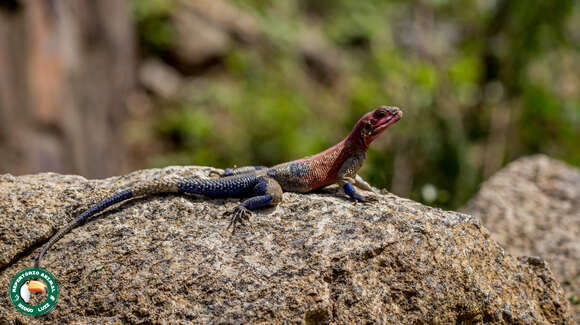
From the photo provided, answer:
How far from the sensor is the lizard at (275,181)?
3.21 metres

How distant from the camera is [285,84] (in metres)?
10.5

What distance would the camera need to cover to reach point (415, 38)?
8.02 metres

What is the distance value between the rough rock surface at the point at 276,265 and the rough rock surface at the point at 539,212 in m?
1.00

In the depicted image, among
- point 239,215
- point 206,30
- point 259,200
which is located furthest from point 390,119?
point 206,30

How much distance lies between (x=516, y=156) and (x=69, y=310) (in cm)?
657

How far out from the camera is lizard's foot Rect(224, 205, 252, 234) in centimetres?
314

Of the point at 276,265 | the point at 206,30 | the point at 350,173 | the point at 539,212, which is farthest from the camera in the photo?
the point at 206,30

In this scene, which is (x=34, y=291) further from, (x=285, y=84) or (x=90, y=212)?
(x=285, y=84)

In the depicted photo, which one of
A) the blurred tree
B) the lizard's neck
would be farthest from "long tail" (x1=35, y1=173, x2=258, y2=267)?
the blurred tree

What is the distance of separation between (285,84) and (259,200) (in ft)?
24.4

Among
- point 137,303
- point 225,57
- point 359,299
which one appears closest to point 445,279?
point 359,299

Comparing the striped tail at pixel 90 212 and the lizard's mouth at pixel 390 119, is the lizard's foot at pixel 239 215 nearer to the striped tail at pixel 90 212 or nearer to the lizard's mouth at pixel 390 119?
the striped tail at pixel 90 212

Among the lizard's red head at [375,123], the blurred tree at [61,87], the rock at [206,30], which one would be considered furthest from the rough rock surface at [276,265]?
the rock at [206,30]

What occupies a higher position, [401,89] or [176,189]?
[401,89]
